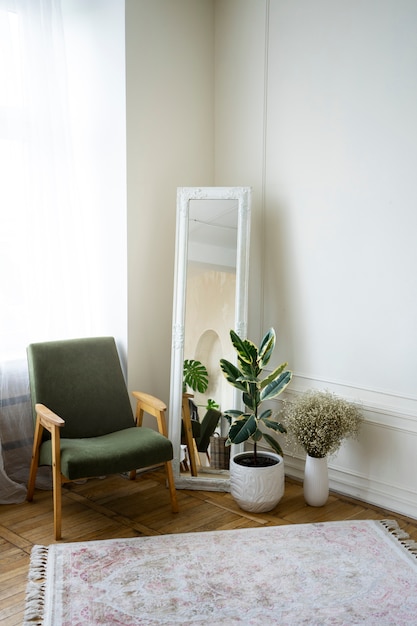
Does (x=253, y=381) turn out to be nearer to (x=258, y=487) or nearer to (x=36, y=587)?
(x=258, y=487)

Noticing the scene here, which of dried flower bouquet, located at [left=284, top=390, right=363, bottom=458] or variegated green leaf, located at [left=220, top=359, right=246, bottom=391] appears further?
variegated green leaf, located at [left=220, top=359, right=246, bottom=391]

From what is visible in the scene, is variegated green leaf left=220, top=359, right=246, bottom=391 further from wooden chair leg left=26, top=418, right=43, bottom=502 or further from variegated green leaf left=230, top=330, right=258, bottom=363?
wooden chair leg left=26, top=418, right=43, bottom=502

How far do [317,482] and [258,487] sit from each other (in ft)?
1.06

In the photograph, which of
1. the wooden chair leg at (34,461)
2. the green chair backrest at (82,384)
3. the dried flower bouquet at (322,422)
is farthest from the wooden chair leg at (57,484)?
the dried flower bouquet at (322,422)

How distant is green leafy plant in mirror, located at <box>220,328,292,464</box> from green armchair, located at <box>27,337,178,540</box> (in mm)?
383

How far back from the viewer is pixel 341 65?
342 centimetres

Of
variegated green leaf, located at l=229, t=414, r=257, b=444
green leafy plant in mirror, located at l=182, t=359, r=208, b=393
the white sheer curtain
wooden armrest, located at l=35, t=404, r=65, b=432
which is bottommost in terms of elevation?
variegated green leaf, located at l=229, t=414, r=257, b=444

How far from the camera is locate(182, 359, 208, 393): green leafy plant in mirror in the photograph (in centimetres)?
369

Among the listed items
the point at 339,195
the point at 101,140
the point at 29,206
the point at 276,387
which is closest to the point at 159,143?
the point at 101,140

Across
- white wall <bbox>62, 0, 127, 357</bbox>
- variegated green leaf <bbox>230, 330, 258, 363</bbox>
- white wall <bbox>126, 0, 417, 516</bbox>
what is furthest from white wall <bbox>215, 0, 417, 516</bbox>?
white wall <bbox>62, 0, 127, 357</bbox>

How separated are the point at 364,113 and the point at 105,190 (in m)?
1.51

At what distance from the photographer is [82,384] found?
3.58 metres

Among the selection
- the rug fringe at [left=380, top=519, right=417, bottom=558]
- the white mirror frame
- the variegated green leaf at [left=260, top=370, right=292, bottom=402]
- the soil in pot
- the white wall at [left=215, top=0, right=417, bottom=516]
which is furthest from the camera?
the white mirror frame

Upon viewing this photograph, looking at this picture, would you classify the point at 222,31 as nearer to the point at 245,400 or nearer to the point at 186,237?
the point at 186,237
